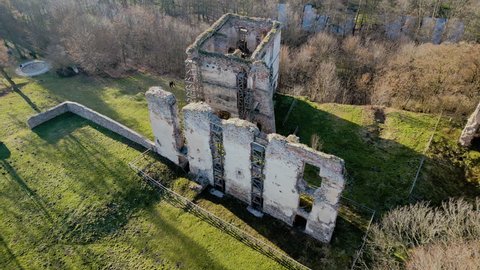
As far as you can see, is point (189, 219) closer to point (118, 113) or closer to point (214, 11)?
point (118, 113)

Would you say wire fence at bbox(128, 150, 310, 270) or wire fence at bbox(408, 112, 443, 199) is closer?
wire fence at bbox(128, 150, 310, 270)

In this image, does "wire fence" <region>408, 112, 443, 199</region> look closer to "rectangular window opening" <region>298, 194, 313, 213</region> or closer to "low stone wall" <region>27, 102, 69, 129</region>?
"rectangular window opening" <region>298, 194, 313, 213</region>

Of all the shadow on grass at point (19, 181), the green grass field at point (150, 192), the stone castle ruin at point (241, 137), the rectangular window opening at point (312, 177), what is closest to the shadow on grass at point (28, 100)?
the green grass field at point (150, 192)

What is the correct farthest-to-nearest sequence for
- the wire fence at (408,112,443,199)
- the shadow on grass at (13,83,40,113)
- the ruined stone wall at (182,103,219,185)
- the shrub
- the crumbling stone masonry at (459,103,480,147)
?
the shadow on grass at (13,83,40,113) → the crumbling stone masonry at (459,103,480,147) → the wire fence at (408,112,443,199) → the ruined stone wall at (182,103,219,185) → the shrub

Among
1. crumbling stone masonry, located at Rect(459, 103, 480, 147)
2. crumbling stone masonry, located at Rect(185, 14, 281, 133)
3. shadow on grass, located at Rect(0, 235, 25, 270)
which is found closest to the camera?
shadow on grass, located at Rect(0, 235, 25, 270)

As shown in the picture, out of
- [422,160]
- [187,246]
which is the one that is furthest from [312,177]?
[187,246]

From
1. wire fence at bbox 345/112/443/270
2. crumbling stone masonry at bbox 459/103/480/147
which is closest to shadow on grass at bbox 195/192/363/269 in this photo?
wire fence at bbox 345/112/443/270

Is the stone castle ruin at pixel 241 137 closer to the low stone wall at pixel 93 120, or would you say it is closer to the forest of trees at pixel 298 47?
the low stone wall at pixel 93 120
